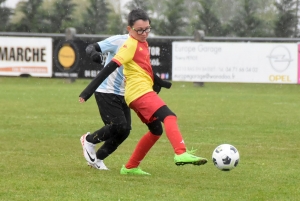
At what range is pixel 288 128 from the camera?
13055 millimetres

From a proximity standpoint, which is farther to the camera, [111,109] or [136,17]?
[111,109]

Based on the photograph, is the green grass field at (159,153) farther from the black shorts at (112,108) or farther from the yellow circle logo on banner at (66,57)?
the yellow circle logo on banner at (66,57)

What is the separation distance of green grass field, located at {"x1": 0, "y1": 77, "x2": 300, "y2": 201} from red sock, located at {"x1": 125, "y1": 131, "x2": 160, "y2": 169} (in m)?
0.21

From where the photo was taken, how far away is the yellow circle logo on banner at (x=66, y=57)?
87.1 ft

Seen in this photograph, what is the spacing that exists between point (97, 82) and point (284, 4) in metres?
29.0

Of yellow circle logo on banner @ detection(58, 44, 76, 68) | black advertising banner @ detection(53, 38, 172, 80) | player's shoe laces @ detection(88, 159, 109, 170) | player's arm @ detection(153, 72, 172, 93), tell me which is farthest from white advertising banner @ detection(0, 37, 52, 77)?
player's arm @ detection(153, 72, 172, 93)

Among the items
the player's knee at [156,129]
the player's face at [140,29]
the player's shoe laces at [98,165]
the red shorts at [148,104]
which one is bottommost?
the player's shoe laces at [98,165]

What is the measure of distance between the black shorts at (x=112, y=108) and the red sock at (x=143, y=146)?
25 cm

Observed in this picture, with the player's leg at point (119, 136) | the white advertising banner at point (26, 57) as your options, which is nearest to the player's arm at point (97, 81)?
the player's leg at point (119, 136)

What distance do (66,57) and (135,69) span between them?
19.3 m

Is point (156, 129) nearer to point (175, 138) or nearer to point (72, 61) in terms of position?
point (175, 138)

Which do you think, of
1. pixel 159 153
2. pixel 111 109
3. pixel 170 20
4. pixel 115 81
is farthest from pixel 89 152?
pixel 170 20

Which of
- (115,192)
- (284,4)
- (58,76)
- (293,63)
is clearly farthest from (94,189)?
(284,4)

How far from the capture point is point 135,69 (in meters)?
7.46
